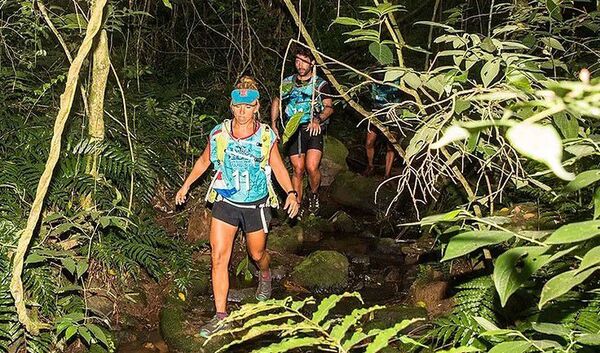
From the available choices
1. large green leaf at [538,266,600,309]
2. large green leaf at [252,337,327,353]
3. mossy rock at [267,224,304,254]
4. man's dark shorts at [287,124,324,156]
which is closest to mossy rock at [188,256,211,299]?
mossy rock at [267,224,304,254]

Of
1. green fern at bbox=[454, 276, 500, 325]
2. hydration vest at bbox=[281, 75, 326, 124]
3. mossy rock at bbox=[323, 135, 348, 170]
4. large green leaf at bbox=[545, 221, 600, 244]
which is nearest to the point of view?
large green leaf at bbox=[545, 221, 600, 244]

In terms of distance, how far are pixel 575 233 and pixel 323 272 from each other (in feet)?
20.2

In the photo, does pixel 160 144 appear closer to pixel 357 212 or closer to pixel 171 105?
pixel 171 105

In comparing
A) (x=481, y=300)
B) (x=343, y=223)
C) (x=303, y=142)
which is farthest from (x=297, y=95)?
(x=481, y=300)

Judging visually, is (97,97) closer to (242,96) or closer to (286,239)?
(242,96)

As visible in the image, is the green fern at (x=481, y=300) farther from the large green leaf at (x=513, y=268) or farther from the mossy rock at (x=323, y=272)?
the large green leaf at (x=513, y=268)

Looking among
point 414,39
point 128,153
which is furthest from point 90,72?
point 414,39

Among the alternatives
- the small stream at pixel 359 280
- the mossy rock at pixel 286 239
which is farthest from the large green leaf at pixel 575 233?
the mossy rock at pixel 286 239

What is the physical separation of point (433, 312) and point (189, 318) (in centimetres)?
225

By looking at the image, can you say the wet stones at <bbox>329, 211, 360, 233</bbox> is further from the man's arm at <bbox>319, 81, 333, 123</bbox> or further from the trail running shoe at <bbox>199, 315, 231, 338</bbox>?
the trail running shoe at <bbox>199, 315, 231, 338</bbox>

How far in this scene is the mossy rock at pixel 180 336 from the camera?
5.98m

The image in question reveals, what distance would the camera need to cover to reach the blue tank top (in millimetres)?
5906

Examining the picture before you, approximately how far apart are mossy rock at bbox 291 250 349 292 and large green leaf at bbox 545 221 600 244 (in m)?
6.03

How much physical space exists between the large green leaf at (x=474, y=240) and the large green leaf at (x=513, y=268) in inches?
1.6
